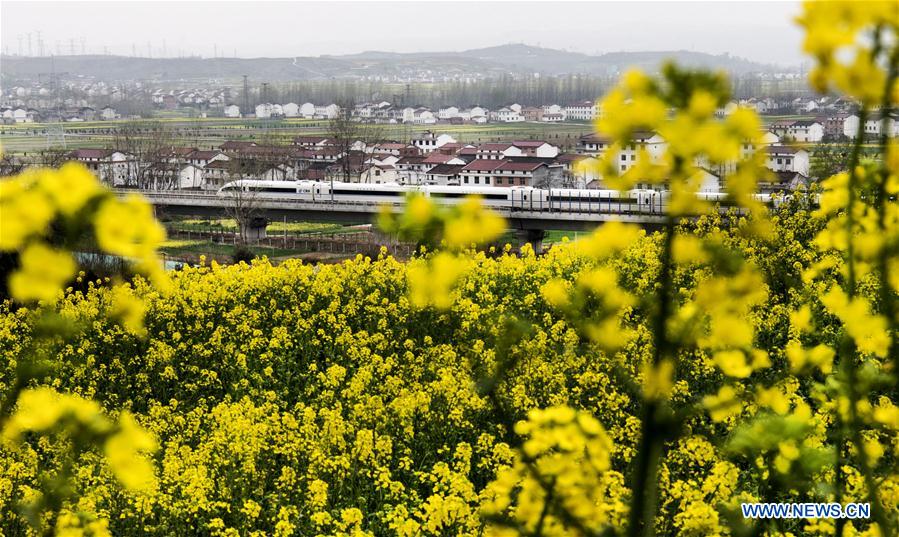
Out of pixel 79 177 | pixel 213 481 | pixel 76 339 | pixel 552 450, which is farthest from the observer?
→ pixel 76 339

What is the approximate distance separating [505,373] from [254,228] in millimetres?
37845

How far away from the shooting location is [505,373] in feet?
6.88

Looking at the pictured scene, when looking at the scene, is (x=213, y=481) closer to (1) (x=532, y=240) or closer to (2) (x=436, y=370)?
(2) (x=436, y=370)

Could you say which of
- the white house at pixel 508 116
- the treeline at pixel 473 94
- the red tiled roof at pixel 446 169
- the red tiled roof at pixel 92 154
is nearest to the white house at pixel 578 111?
the white house at pixel 508 116

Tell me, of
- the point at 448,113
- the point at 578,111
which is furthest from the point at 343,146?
the point at 578,111

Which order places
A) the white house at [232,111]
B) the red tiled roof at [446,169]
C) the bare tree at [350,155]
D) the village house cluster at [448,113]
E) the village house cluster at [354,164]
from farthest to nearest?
the white house at [232,111] < the village house cluster at [448,113] < the bare tree at [350,155] < the red tiled roof at [446,169] < the village house cluster at [354,164]

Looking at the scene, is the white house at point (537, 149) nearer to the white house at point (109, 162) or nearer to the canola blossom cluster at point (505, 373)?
the white house at point (109, 162)

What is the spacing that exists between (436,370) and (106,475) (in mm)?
3767

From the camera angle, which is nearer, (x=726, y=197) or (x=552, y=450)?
(x=726, y=197)

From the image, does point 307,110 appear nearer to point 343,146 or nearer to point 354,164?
point 343,146

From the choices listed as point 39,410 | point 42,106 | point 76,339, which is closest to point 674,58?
point 39,410

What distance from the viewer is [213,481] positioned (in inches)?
327

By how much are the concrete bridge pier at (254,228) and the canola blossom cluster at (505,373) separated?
71.9ft

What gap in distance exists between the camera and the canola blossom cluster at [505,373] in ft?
5.51
